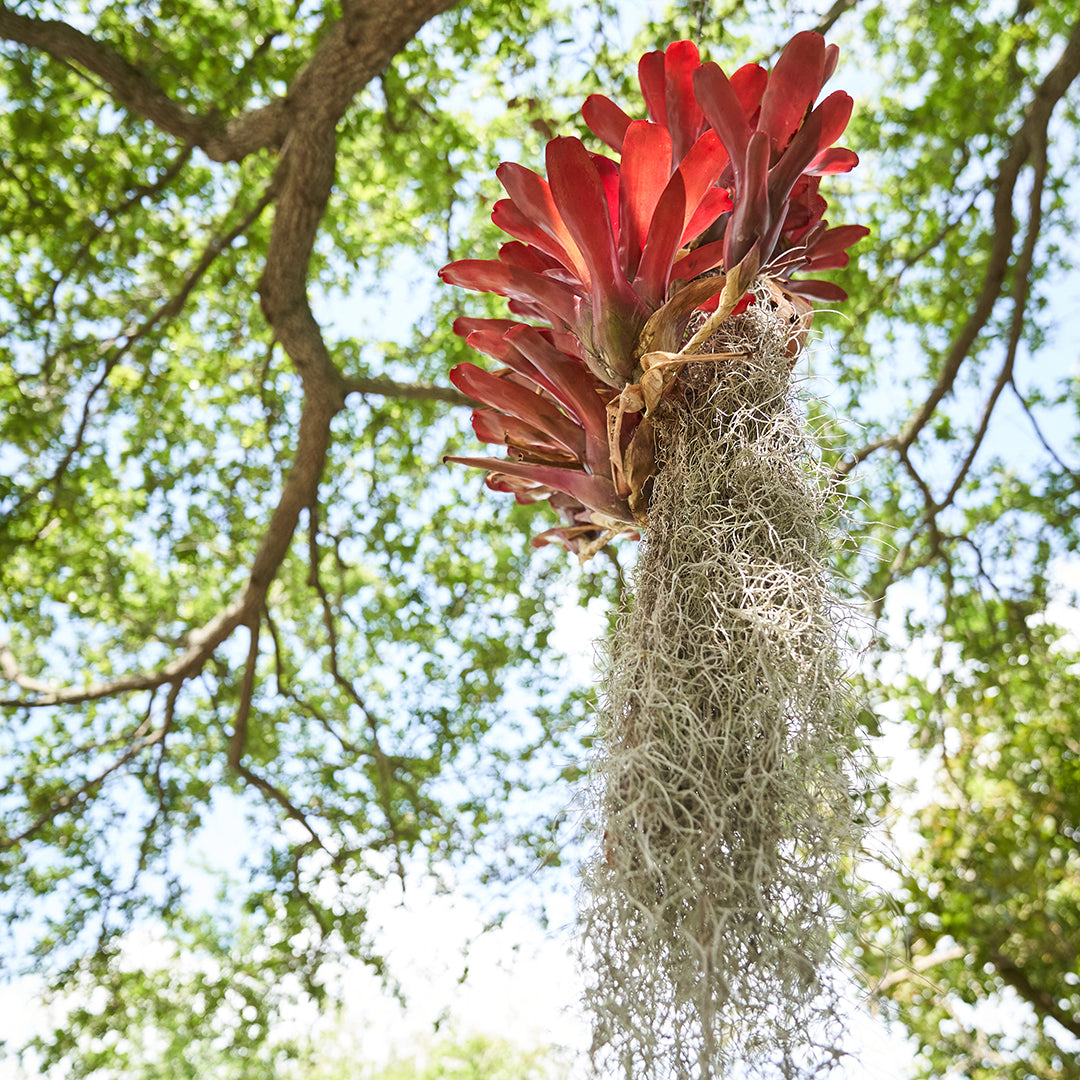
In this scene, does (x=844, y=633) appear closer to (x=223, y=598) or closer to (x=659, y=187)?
(x=659, y=187)

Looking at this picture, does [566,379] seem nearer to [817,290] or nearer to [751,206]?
[751,206]

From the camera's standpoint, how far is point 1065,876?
13.6 ft

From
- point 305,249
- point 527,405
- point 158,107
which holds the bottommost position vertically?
point 527,405

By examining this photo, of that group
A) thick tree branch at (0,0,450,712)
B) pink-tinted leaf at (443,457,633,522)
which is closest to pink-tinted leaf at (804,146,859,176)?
pink-tinted leaf at (443,457,633,522)

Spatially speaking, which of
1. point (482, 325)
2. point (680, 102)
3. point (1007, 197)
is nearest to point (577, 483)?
point (482, 325)

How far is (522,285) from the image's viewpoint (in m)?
0.75

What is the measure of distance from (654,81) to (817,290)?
0.30m

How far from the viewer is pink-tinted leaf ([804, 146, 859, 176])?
0.78 metres

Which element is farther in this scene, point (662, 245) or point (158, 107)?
point (158, 107)

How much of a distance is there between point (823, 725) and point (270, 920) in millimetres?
2929

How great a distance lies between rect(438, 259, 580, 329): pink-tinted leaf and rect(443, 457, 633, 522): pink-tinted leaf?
0.43 ft

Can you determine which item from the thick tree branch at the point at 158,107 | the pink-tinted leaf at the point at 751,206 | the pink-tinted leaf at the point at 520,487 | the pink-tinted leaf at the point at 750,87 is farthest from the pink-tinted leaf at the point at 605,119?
the thick tree branch at the point at 158,107

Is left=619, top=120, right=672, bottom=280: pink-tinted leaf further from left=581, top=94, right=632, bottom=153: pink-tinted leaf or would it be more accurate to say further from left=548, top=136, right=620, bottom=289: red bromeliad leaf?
left=581, top=94, right=632, bottom=153: pink-tinted leaf

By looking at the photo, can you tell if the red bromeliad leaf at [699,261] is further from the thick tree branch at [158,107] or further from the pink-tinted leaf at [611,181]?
the thick tree branch at [158,107]
